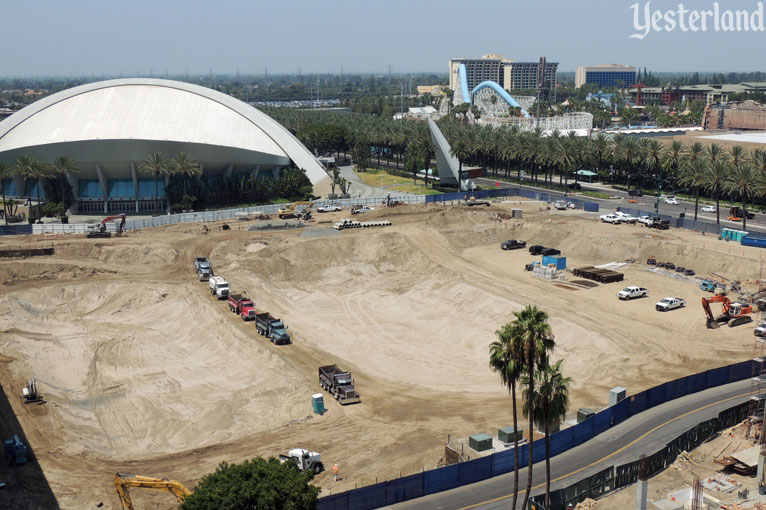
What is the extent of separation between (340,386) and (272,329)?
42.2ft

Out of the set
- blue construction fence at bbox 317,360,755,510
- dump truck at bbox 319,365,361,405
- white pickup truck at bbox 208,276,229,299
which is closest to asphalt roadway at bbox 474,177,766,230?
blue construction fence at bbox 317,360,755,510

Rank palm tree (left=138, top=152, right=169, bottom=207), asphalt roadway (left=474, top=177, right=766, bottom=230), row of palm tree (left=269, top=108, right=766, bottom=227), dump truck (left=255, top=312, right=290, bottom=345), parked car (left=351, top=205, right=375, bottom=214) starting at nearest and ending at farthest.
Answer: dump truck (left=255, top=312, right=290, bottom=345), row of palm tree (left=269, top=108, right=766, bottom=227), asphalt roadway (left=474, top=177, right=766, bottom=230), palm tree (left=138, top=152, right=169, bottom=207), parked car (left=351, top=205, right=375, bottom=214)

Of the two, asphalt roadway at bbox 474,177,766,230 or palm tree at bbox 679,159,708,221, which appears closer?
palm tree at bbox 679,159,708,221

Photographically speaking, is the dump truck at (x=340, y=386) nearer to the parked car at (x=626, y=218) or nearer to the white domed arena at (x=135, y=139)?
the parked car at (x=626, y=218)

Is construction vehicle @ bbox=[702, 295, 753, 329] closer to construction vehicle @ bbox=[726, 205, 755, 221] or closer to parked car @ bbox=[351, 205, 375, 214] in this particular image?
construction vehicle @ bbox=[726, 205, 755, 221]

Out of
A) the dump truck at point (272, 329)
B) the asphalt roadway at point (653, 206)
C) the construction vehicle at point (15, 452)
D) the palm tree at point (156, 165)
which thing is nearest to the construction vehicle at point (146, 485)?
the construction vehicle at point (15, 452)

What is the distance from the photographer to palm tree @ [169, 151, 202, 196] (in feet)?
342

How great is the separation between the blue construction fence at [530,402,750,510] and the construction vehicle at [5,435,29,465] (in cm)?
2748

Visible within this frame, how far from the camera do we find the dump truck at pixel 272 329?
57.7 metres

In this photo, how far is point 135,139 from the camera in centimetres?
10375

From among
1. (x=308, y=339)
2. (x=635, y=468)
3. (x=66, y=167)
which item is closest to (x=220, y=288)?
(x=308, y=339)

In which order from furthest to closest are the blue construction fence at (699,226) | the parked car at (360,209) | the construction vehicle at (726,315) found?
1. the parked car at (360,209)
2. the blue construction fence at (699,226)
3. the construction vehicle at (726,315)

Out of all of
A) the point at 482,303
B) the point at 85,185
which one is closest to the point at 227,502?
the point at 482,303

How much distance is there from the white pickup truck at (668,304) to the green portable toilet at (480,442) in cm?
3196
